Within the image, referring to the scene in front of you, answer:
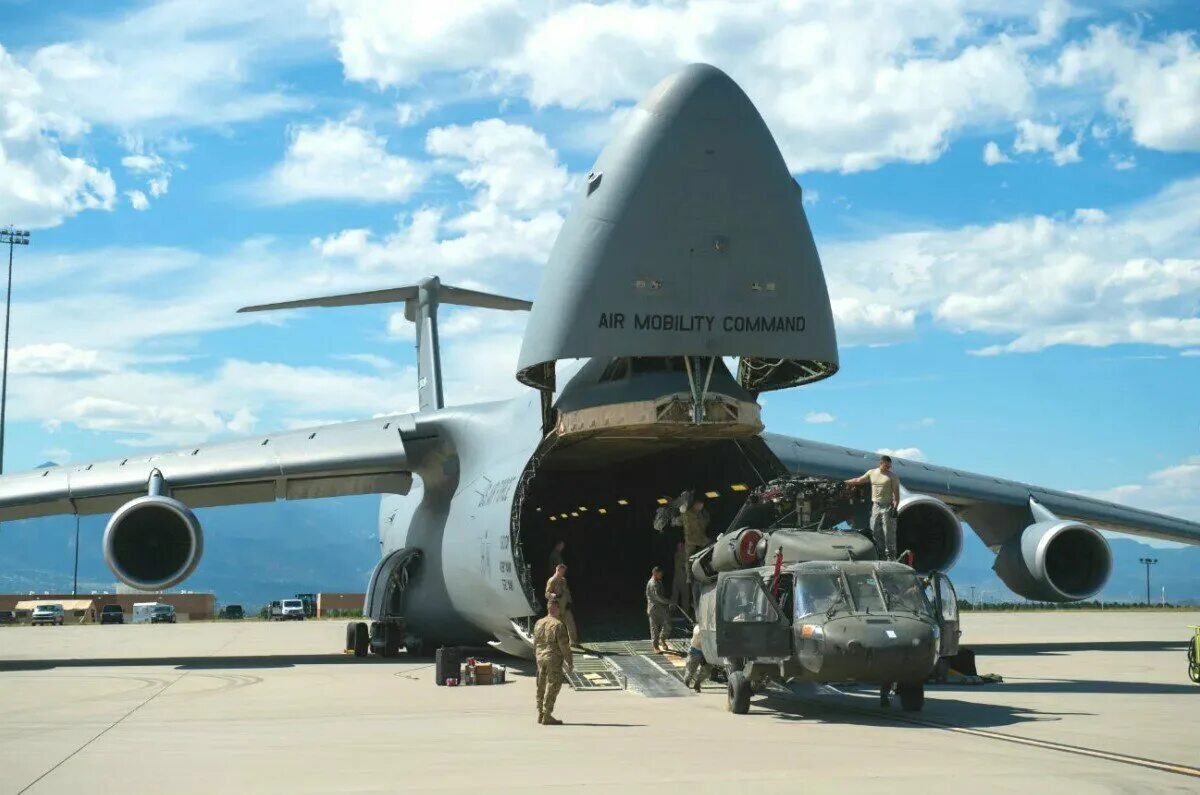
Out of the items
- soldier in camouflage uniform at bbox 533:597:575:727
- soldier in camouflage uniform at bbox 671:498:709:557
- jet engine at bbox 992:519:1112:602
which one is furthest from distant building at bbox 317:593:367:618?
soldier in camouflage uniform at bbox 533:597:575:727

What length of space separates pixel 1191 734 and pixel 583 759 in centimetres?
451

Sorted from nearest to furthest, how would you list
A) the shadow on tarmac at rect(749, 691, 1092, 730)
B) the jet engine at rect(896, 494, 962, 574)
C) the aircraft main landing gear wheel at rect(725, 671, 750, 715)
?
the shadow on tarmac at rect(749, 691, 1092, 730) → the aircraft main landing gear wheel at rect(725, 671, 750, 715) → the jet engine at rect(896, 494, 962, 574)

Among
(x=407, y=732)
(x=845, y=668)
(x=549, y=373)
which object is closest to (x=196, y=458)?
(x=549, y=373)

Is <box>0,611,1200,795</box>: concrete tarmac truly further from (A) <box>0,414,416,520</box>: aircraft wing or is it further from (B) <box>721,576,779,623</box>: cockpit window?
(A) <box>0,414,416,520</box>: aircraft wing

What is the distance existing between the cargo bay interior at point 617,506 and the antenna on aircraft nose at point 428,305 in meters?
3.91

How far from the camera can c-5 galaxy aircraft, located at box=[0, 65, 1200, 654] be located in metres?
14.3

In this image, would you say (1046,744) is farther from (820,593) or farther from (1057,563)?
(1057,563)

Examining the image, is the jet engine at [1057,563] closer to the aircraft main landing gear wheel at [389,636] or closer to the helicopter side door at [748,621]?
the helicopter side door at [748,621]

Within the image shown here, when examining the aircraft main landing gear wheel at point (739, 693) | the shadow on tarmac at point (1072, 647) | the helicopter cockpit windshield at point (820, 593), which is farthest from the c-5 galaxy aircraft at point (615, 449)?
the aircraft main landing gear wheel at point (739, 693)

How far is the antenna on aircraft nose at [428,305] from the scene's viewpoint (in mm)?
25672

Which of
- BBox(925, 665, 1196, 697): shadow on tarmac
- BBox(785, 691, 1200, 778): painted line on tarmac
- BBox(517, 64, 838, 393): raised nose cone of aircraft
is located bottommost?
BBox(925, 665, 1196, 697): shadow on tarmac

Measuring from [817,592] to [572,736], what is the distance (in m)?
2.66

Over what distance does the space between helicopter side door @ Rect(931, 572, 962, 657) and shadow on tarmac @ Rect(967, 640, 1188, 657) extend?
803cm

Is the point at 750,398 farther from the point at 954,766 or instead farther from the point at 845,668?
the point at 954,766
